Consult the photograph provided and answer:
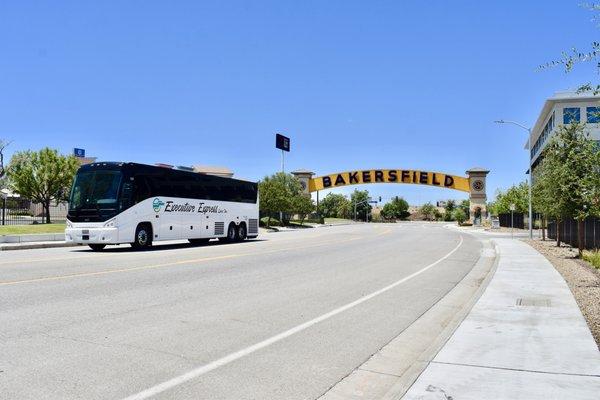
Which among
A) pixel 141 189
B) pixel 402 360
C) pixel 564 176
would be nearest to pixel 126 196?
pixel 141 189

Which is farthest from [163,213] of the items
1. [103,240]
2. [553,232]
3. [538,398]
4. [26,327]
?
[553,232]

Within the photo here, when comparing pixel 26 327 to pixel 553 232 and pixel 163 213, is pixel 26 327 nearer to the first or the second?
pixel 163 213

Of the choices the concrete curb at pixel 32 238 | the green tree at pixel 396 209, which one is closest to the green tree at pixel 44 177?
the concrete curb at pixel 32 238

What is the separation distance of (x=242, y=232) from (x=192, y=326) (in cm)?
2361

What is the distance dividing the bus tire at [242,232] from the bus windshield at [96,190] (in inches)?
421

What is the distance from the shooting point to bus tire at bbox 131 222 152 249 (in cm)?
2214

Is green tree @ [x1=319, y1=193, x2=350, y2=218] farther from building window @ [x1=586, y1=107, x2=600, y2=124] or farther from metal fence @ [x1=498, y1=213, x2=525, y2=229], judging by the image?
building window @ [x1=586, y1=107, x2=600, y2=124]

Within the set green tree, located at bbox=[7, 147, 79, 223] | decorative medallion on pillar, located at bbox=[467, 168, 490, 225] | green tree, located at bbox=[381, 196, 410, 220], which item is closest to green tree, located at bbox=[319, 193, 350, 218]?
green tree, located at bbox=[381, 196, 410, 220]

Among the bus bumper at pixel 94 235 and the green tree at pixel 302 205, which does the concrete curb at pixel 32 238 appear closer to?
the bus bumper at pixel 94 235

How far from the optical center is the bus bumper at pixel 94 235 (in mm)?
20734

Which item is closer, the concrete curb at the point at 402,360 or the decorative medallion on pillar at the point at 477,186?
the concrete curb at the point at 402,360

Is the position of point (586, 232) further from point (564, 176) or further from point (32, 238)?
point (32, 238)

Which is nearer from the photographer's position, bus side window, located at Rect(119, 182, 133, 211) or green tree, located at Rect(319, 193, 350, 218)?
bus side window, located at Rect(119, 182, 133, 211)

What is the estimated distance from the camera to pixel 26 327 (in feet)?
23.9
